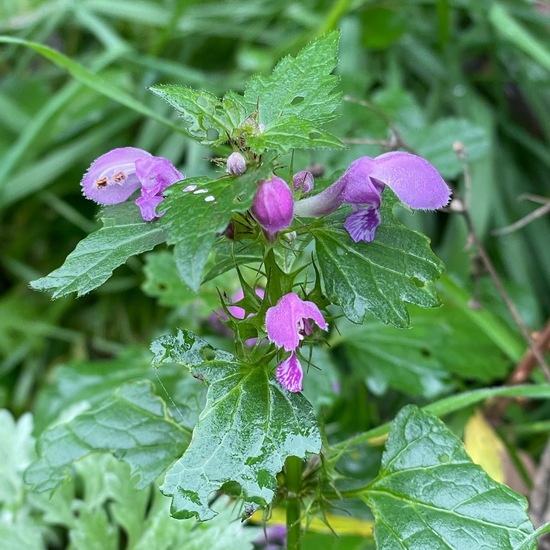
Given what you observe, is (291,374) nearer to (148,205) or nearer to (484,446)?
(148,205)

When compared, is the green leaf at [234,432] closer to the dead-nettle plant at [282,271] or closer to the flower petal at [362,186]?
the dead-nettle plant at [282,271]

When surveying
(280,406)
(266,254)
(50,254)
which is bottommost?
(50,254)

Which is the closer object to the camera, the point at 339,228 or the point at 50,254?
the point at 339,228

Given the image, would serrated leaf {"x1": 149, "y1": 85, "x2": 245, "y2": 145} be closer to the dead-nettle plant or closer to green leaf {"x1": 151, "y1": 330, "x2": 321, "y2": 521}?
the dead-nettle plant

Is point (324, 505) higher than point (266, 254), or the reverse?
point (266, 254)

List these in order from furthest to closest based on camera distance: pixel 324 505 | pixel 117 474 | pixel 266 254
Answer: pixel 117 474, pixel 324 505, pixel 266 254

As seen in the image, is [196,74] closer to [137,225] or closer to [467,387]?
[467,387]

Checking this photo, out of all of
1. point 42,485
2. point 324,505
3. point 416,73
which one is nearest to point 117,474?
point 42,485
